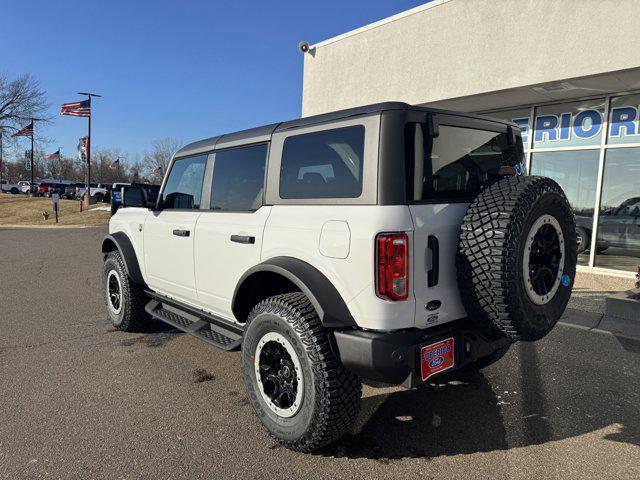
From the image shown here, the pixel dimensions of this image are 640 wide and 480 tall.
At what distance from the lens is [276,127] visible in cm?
312

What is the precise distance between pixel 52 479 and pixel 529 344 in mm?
4181

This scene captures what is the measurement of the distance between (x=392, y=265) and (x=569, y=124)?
827cm

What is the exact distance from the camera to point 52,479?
2.38 m

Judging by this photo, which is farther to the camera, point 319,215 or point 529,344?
point 529,344

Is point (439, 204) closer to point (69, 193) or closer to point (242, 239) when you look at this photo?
point (242, 239)

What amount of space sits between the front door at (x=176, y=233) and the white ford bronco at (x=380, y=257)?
0.69 metres

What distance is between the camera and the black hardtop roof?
247 centimetres

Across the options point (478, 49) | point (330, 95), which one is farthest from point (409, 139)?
point (330, 95)

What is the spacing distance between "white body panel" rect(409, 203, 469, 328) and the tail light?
0.21ft

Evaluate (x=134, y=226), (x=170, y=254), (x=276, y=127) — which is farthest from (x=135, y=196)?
(x=276, y=127)

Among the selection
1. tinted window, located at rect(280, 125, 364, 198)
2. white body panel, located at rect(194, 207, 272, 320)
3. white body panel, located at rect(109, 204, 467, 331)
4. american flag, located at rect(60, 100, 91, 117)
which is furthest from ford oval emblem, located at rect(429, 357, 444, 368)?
american flag, located at rect(60, 100, 91, 117)

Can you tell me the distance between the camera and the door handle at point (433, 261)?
241 centimetres

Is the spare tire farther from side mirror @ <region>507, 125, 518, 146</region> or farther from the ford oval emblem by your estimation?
side mirror @ <region>507, 125, 518, 146</region>

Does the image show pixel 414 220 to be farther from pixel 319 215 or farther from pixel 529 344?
pixel 529 344
